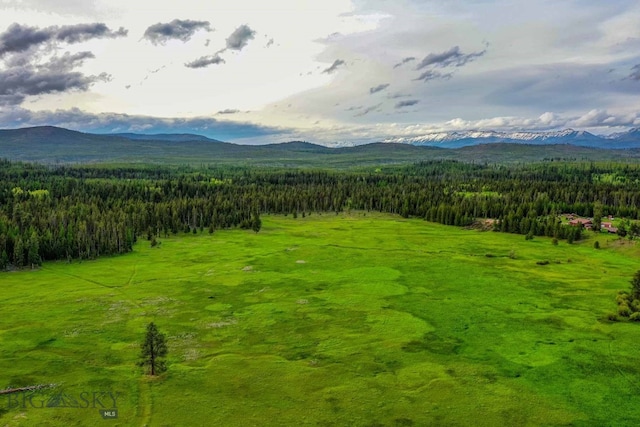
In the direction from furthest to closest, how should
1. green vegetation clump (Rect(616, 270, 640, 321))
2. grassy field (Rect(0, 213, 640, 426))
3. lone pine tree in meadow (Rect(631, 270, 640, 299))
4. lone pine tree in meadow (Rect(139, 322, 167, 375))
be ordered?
lone pine tree in meadow (Rect(631, 270, 640, 299)), green vegetation clump (Rect(616, 270, 640, 321)), lone pine tree in meadow (Rect(139, 322, 167, 375)), grassy field (Rect(0, 213, 640, 426))

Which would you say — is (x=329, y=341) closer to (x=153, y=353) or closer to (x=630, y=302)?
(x=153, y=353)

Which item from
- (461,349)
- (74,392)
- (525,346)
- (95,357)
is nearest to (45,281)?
(95,357)

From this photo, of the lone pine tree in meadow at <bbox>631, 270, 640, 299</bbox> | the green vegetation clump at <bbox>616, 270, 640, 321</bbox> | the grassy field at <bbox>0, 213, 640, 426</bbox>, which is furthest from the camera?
the lone pine tree in meadow at <bbox>631, 270, 640, 299</bbox>

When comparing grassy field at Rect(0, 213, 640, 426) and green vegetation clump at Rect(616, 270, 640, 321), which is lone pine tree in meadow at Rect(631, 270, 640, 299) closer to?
green vegetation clump at Rect(616, 270, 640, 321)

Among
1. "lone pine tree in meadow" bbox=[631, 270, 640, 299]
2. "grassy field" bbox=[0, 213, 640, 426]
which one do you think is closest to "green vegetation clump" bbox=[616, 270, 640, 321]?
"lone pine tree in meadow" bbox=[631, 270, 640, 299]

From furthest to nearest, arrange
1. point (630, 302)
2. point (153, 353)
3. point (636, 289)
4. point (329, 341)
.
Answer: point (636, 289), point (630, 302), point (329, 341), point (153, 353)

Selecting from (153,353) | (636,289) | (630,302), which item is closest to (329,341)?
(153,353)

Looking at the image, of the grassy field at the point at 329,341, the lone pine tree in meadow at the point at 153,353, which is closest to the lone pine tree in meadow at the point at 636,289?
the grassy field at the point at 329,341

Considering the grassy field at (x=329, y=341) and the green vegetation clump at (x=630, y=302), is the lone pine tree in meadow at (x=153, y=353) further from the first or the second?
the green vegetation clump at (x=630, y=302)
